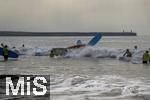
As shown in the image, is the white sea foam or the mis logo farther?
the white sea foam

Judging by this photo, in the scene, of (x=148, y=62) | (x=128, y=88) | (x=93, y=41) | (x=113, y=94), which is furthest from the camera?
(x=93, y=41)

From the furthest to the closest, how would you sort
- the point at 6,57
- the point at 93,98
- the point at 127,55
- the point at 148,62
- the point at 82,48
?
the point at 82,48
the point at 127,55
the point at 6,57
the point at 148,62
the point at 93,98

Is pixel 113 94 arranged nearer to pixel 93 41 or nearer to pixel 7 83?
pixel 7 83

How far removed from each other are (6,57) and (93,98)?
19.7 metres

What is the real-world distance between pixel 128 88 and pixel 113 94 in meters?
1.38

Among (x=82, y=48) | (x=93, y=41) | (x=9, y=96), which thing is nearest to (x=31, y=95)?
(x=9, y=96)

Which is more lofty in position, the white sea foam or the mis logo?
the mis logo

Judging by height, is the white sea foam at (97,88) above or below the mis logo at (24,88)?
below

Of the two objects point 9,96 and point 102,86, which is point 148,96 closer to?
point 102,86

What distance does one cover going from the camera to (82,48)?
43.5 meters

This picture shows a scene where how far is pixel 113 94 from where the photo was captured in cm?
1247

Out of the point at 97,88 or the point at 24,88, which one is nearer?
the point at 24,88

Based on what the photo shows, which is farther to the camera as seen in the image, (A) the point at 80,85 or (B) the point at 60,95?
(A) the point at 80,85

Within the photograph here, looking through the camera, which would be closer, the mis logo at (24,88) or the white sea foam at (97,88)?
the mis logo at (24,88)
